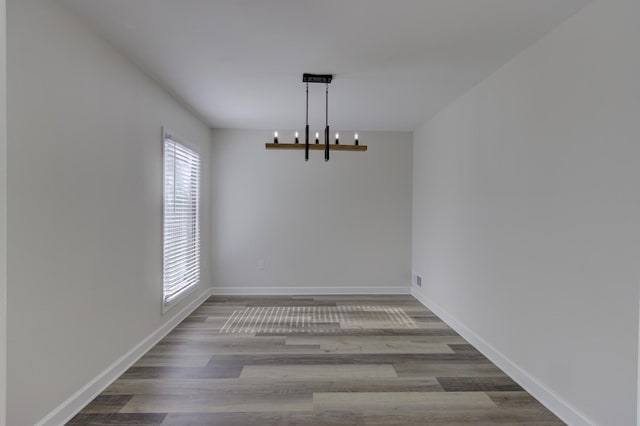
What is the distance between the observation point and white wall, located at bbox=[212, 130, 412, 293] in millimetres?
4887

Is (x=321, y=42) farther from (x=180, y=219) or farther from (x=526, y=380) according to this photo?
(x=526, y=380)

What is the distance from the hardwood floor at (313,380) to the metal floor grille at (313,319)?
2 cm

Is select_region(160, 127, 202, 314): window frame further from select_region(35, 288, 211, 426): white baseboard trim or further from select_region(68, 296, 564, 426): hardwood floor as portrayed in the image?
select_region(68, 296, 564, 426): hardwood floor

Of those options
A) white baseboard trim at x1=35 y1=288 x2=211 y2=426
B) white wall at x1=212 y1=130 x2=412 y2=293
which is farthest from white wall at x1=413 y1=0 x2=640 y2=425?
white baseboard trim at x1=35 y1=288 x2=211 y2=426

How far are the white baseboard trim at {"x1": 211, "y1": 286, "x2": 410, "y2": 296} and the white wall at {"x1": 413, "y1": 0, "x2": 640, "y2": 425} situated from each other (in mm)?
1823

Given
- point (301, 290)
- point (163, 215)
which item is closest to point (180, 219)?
point (163, 215)

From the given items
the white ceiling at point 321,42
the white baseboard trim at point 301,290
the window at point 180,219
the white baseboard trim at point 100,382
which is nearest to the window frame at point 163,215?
the window at point 180,219

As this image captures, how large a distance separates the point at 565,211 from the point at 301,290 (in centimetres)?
362

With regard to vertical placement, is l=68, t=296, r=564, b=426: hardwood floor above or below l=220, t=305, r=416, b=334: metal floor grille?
above

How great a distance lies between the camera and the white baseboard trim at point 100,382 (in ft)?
6.23

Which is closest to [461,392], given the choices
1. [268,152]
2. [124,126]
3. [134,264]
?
[134,264]

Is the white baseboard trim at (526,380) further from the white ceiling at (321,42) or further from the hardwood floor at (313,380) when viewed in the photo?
the white ceiling at (321,42)

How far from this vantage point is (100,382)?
228cm

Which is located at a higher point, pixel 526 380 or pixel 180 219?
pixel 180 219
